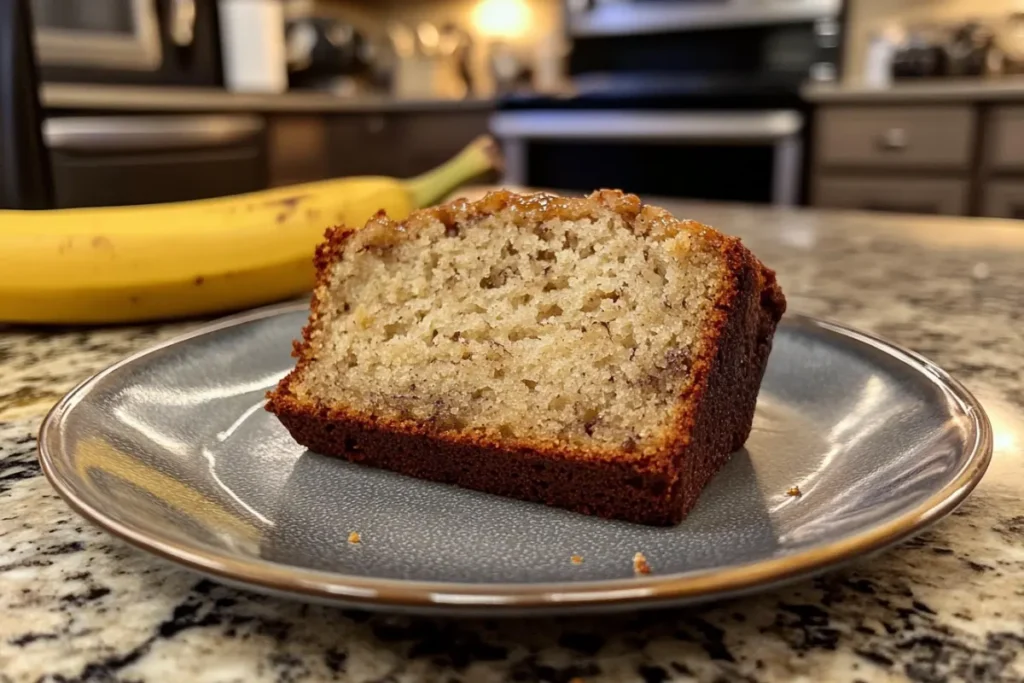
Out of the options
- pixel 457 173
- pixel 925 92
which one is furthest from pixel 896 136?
pixel 457 173

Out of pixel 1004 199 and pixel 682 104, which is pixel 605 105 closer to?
pixel 682 104

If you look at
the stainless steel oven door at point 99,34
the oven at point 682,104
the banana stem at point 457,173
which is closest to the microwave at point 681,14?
the oven at point 682,104

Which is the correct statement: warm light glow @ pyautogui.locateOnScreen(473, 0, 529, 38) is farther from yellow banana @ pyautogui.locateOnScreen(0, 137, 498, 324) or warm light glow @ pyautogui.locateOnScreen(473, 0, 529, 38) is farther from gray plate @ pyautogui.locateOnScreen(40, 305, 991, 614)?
gray plate @ pyautogui.locateOnScreen(40, 305, 991, 614)

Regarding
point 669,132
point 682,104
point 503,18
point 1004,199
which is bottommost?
point 1004,199

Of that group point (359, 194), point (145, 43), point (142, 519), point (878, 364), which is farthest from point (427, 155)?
point (142, 519)

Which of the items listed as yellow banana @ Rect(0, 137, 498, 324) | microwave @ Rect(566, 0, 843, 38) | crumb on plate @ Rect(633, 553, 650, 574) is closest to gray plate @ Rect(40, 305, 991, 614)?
crumb on plate @ Rect(633, 553, 650, 574)

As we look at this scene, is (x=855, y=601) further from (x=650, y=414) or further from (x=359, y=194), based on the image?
(x=359, y=194)

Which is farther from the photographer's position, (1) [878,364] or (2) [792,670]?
(1) [878,364]
